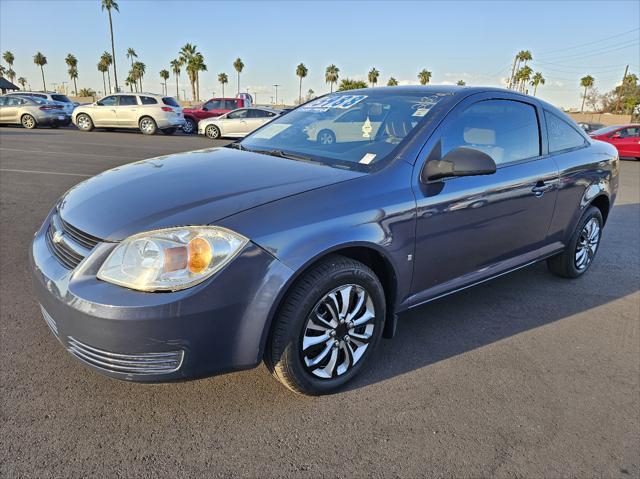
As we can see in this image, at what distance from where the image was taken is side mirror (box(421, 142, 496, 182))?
104 inches

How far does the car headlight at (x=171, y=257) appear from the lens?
76.6 inches

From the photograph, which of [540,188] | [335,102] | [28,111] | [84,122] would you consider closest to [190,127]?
[84,122]

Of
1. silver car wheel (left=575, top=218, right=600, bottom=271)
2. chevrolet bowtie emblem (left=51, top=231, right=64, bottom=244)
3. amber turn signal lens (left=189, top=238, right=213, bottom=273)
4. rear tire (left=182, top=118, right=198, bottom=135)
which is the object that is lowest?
rear tire (left=182, top=118, right=198, bottom=135)

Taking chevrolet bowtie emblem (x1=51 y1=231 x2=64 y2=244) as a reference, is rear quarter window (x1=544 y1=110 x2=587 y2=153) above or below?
above

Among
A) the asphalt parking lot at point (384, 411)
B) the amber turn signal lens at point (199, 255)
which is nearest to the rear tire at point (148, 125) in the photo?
the asphalt parking lot at point (384, 411)

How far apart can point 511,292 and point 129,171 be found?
319cm

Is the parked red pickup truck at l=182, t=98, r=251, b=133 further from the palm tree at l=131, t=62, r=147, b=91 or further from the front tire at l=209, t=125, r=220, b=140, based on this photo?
the palm tree at l=131, t=62, r=147, b=91

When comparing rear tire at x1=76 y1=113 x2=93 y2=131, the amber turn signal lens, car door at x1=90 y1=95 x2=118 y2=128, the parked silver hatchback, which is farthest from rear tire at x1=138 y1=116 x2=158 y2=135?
the amber turn signal lens

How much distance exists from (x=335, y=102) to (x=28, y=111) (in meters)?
20.5

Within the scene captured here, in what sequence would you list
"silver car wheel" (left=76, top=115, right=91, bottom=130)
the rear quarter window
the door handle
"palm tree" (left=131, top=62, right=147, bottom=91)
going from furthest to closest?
"palm tree" (left=131, top=62, right=147, bottom=91)
"silver car wheel" (left=76, top=115, right=91, bottom=130)
the rear quarter window
the door handle

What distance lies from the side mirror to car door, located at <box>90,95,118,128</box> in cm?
1926

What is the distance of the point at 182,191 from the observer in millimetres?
2363

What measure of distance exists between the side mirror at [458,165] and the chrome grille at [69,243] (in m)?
1.78

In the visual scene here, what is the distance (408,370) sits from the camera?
2775 millimetres
